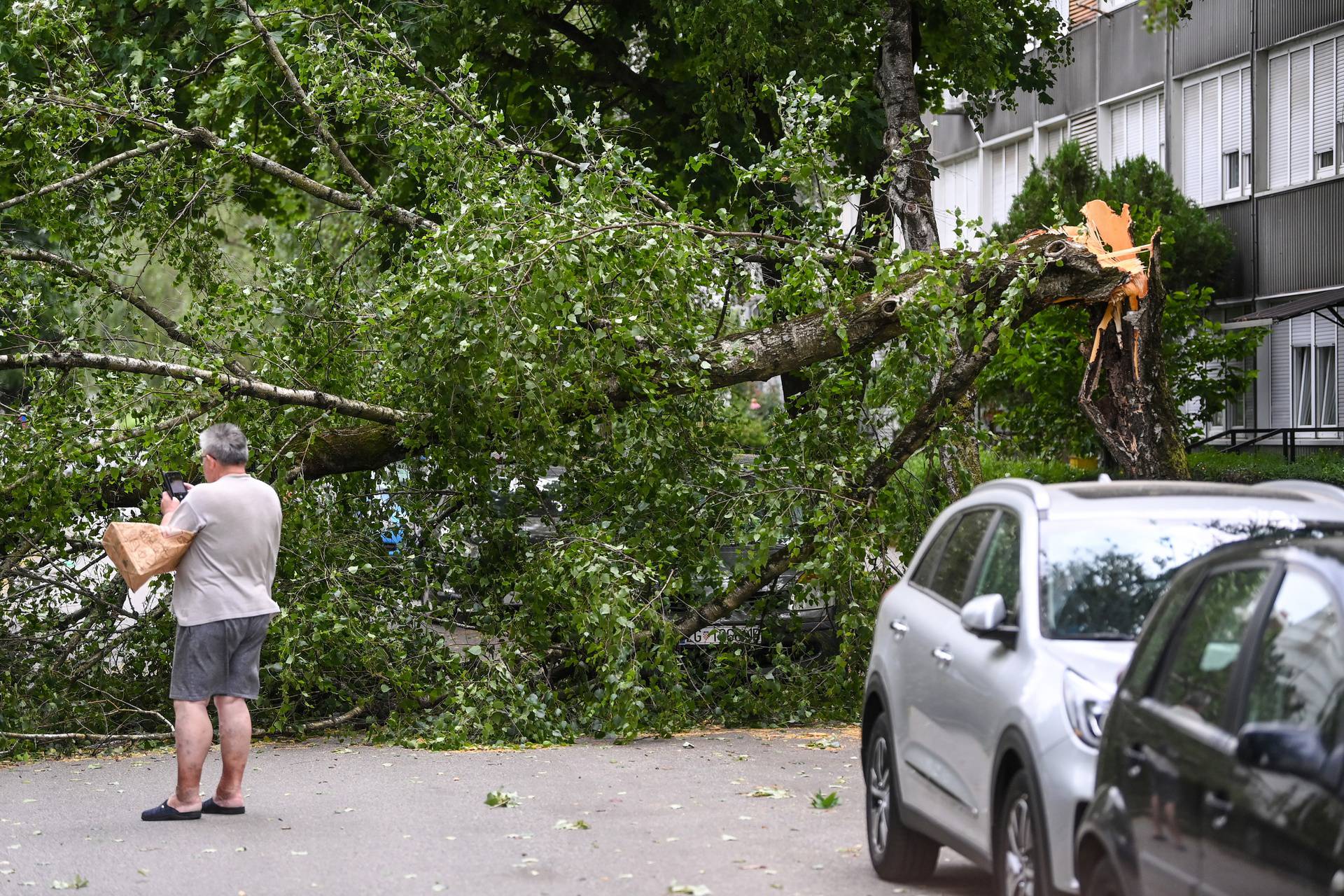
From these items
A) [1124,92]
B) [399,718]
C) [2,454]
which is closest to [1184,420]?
[399,718]

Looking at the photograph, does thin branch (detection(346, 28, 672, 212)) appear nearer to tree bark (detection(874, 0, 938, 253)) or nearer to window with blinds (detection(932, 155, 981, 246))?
tree bark (detection(874, 0, 938, 253))

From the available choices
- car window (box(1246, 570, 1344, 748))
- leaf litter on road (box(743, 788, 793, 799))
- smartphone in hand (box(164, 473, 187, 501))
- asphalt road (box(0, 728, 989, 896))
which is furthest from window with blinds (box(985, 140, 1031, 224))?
car window (box(1246, 570, 1344, 748))

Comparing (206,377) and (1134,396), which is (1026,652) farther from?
(206,377)

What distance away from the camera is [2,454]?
1073 centimetres

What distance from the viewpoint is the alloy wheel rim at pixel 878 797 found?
6434mm

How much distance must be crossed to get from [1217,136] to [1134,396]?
20336mm

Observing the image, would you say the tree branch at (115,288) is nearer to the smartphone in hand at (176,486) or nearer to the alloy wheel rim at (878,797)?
the smartphone in hand at (176,486)

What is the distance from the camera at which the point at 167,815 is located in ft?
25.8

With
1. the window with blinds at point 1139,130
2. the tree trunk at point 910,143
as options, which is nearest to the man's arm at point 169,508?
the tree trunk at point 910,143

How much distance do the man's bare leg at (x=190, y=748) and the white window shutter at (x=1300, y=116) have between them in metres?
24.2

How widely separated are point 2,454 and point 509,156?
4.33m

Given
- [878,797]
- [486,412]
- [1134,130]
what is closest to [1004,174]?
[1134,130]

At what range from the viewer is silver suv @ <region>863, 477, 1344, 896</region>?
4.81 meters

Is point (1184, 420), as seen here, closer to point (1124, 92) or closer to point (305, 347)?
point (305, 347)
